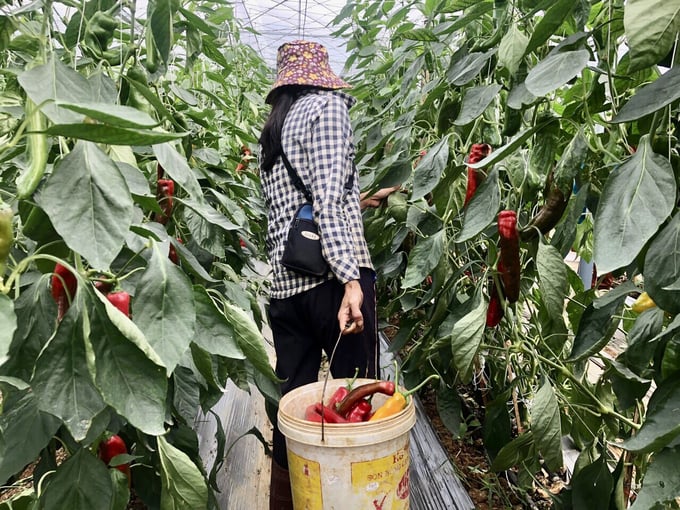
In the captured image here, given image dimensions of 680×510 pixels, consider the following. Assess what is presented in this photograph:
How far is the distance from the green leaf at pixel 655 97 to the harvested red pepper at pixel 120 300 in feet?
2.27

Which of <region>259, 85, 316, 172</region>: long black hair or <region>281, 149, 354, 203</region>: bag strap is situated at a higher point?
<region>259, 85, 316, 172</region>: long black hair

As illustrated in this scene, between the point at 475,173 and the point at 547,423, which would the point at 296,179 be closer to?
the point at 475,173

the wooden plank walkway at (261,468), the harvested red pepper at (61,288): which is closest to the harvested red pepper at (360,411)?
the wooden plank walkway at (261,468)

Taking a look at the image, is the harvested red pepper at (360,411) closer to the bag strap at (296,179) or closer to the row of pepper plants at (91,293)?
the row of pepper plants at (91,293)

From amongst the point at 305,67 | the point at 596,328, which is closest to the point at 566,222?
the point at 596,328

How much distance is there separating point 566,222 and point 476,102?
29 cm

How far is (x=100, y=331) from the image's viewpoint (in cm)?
71

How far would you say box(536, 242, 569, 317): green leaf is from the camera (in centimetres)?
122

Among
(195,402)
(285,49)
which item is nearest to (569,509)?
(195,402)

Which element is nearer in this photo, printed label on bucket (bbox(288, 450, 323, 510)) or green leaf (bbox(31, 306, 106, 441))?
green leaf (bbox(31, 306, 106, 441))

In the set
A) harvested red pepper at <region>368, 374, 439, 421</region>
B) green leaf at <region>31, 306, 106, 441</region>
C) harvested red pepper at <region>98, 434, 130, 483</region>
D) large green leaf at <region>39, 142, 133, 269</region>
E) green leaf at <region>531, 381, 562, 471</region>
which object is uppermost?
large green leaf at <region>39, 142, 133, 269</region>

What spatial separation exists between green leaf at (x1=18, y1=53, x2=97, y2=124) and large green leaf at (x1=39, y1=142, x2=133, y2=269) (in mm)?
50

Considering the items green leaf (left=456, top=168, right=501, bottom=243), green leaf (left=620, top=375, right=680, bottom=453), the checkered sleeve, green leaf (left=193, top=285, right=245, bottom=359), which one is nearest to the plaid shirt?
the checkered sleeve

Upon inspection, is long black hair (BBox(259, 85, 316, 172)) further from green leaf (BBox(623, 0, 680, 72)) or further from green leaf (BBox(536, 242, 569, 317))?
green leaf (BBox(623, 0, 680, 72))
